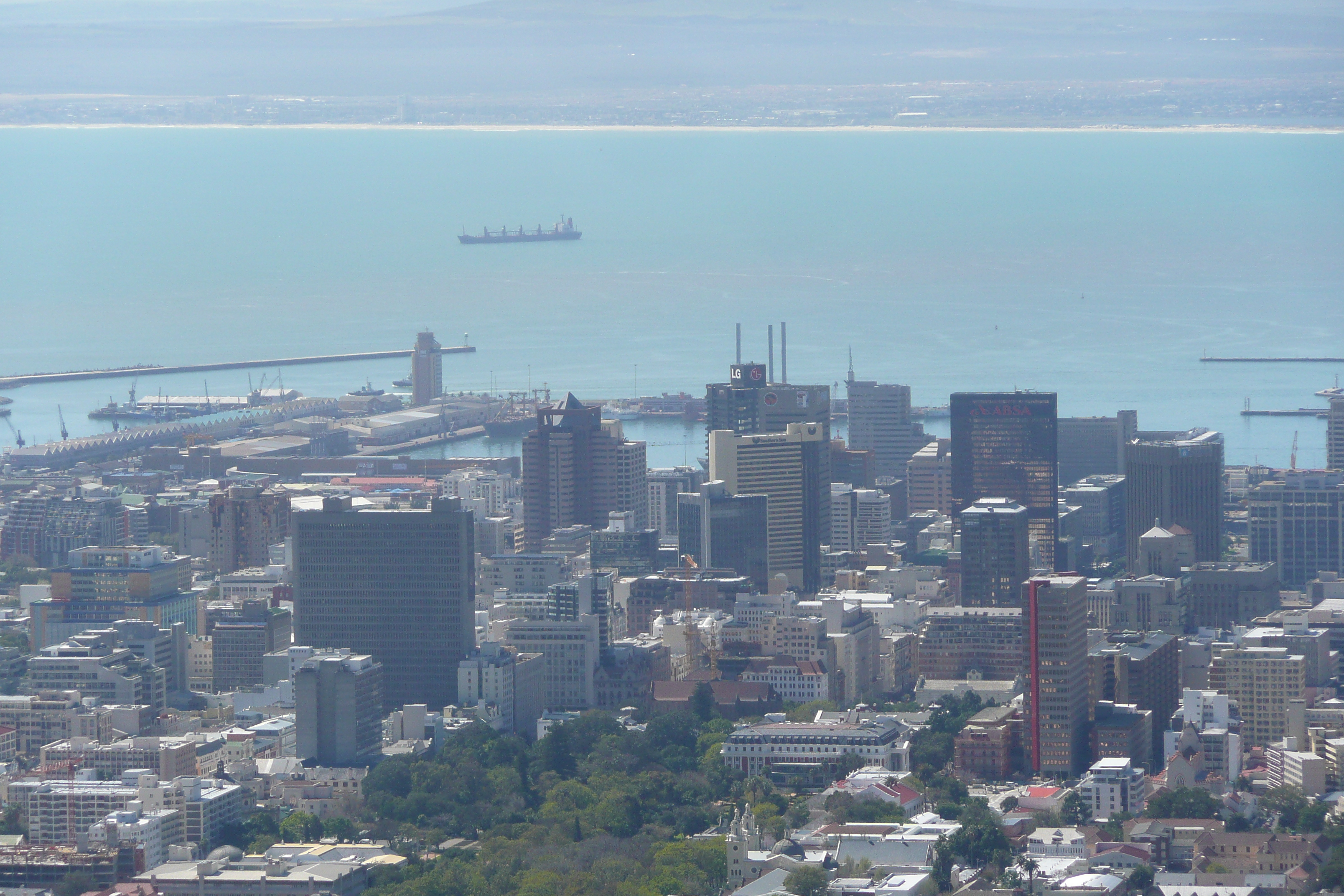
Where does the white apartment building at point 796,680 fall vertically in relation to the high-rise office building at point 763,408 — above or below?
below

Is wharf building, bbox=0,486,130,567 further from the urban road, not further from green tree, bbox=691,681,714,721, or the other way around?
the urban road

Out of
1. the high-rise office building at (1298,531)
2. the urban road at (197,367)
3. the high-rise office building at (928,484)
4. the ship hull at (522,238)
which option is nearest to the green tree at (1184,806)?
the high-rise office building at (1298,531)

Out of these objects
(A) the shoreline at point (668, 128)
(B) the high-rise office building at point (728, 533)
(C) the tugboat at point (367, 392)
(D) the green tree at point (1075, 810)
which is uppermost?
(A) the shoreline at point (668, 128)

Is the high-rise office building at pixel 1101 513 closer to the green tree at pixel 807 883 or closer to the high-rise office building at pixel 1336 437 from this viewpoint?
Answer: the high-rise office building at pixel 1336 437

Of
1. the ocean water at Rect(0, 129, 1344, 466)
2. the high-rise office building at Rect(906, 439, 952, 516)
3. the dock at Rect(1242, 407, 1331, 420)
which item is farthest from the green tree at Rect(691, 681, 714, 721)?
the dock at Rect(1242, 407, 1331, 420)

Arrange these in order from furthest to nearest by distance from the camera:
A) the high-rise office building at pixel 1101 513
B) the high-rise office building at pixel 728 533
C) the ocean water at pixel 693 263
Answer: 1. the ocean water at pixel 693 263
2. the high-rise office building at pixel 1101 513
3. the high-rise office building at pixel 728 533

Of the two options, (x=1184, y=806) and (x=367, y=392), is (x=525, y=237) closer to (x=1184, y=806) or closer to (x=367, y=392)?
(x=367, y=392)

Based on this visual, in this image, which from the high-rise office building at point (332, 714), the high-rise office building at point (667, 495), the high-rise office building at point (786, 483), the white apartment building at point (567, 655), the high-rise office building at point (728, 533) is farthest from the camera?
the high-rise office building at point (667, 495)
